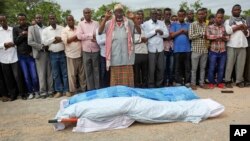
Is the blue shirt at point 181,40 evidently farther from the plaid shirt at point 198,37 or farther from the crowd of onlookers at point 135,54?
the plaid shirt at point 198,37

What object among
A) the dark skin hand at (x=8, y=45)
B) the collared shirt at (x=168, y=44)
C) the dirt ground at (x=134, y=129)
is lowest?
the dirt ground at (x=134, y=129)

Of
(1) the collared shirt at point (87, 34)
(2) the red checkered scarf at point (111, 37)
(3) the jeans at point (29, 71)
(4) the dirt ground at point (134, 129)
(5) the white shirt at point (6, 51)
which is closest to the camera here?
(4) the dirt ground at point (134, 129)

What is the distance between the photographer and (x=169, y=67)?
25.9ft

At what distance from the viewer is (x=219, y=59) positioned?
7598 millimetres

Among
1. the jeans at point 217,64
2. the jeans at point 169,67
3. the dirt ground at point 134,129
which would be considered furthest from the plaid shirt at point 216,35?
the dirt ground at point 134,129

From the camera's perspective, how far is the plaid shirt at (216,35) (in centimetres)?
736

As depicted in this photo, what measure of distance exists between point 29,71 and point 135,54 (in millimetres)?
2554

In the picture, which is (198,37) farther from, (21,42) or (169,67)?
(21,42)

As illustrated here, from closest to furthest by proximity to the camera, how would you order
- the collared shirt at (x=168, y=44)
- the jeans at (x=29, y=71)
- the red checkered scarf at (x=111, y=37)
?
the red checkered scarf at (x=111, y=37) < the jeans at (x=29, y=71) < the collared shirt at (x=168, y=44)

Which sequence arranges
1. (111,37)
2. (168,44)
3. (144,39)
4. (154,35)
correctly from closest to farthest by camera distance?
(111,37)
(144,39)
(154,35)
(168,44)

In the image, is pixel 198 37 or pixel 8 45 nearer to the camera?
pixel 8 45

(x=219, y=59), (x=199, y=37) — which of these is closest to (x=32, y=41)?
(x=199, y=37)

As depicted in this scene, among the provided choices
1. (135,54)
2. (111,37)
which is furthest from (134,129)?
(135,54)

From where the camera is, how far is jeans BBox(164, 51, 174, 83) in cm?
778
